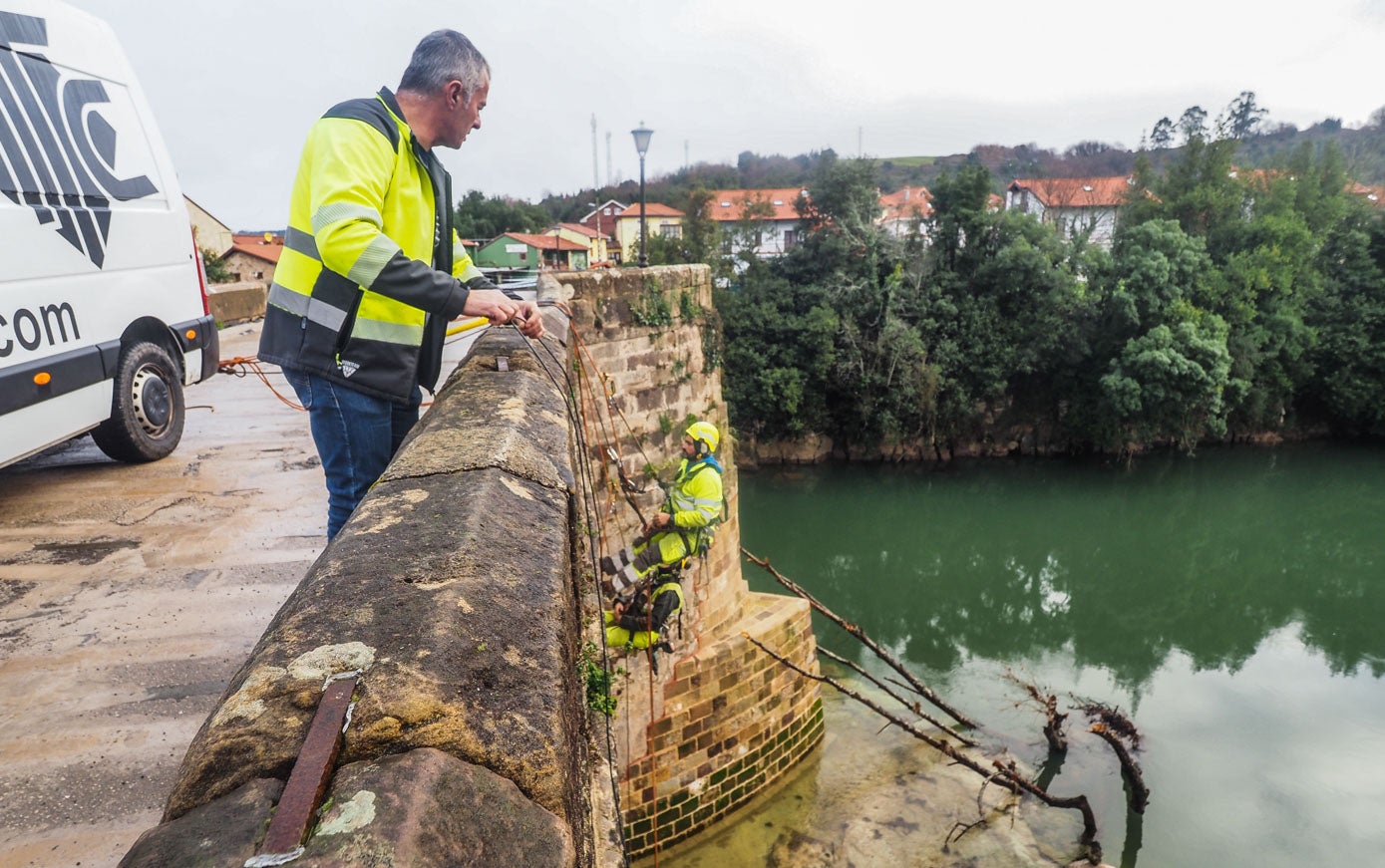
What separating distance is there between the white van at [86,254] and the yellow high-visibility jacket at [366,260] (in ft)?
5.71

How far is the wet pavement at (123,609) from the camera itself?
6.76 feet

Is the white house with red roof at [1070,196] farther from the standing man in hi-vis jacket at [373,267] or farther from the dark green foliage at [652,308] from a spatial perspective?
the standing man in hi-vis jacket at [373,267]

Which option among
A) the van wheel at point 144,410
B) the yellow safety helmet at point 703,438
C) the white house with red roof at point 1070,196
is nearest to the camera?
the van wheel at point 144,410

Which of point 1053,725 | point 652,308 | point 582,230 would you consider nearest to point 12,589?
point 652,308

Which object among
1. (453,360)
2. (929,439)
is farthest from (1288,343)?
(453,360)

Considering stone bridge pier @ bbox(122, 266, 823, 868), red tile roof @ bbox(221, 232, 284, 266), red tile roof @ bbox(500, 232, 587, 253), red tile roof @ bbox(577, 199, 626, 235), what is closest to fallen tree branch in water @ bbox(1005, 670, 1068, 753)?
stone bridge pier @ bbox(122, 266, 823, 868)

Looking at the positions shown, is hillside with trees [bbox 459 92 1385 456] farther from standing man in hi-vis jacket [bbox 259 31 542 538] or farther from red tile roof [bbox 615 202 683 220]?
standing man in hi-vis jacket [bbox 259 31 542 538]

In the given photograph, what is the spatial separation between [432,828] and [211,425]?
5725 millimetres

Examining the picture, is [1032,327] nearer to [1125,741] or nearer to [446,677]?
[1125,741]

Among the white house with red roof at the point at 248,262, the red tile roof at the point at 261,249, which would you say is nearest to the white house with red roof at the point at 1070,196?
the red tile roof at the point at 261,249

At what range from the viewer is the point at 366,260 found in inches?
82.8

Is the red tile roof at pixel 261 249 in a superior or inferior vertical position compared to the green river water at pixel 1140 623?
superior

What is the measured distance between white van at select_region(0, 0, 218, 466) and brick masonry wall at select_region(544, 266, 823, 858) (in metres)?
2.34

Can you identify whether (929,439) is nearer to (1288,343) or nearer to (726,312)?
(726,312)
